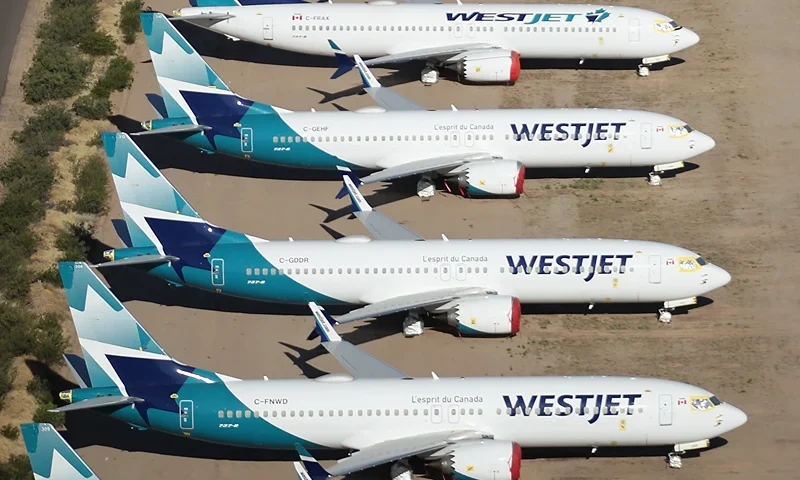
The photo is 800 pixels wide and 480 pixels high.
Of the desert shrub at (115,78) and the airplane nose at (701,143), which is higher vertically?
the desert shrub at (115,78)

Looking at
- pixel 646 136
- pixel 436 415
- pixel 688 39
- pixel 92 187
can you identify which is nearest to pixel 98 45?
pixel 92 187

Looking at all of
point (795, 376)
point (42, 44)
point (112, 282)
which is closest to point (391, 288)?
point (112, 282)

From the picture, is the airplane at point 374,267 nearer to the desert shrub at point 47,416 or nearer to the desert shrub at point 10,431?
the desert shrub at point 47,416

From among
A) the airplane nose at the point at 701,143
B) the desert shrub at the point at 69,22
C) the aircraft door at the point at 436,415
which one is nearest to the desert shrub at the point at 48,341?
the aircraft door at the point at 436,415

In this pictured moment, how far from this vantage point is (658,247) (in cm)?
5466

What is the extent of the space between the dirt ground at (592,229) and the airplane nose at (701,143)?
5.02 feet

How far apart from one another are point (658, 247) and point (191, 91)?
23840 millimetres

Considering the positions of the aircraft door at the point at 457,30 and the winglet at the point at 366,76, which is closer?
the winglet at the point at 366,76

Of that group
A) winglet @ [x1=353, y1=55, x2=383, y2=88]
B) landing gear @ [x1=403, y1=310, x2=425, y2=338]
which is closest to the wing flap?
landing gear @ [x1=403, y1=310, x2=425, y2=338]

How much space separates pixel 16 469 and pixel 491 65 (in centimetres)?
3284

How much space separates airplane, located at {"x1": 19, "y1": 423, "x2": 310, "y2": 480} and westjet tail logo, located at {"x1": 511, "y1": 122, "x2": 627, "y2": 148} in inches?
1077

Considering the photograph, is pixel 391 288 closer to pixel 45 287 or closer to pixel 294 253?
pixel 294 253

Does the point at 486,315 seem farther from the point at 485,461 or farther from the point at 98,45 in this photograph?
the point at 98,45

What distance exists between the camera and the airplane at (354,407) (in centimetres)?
4769
